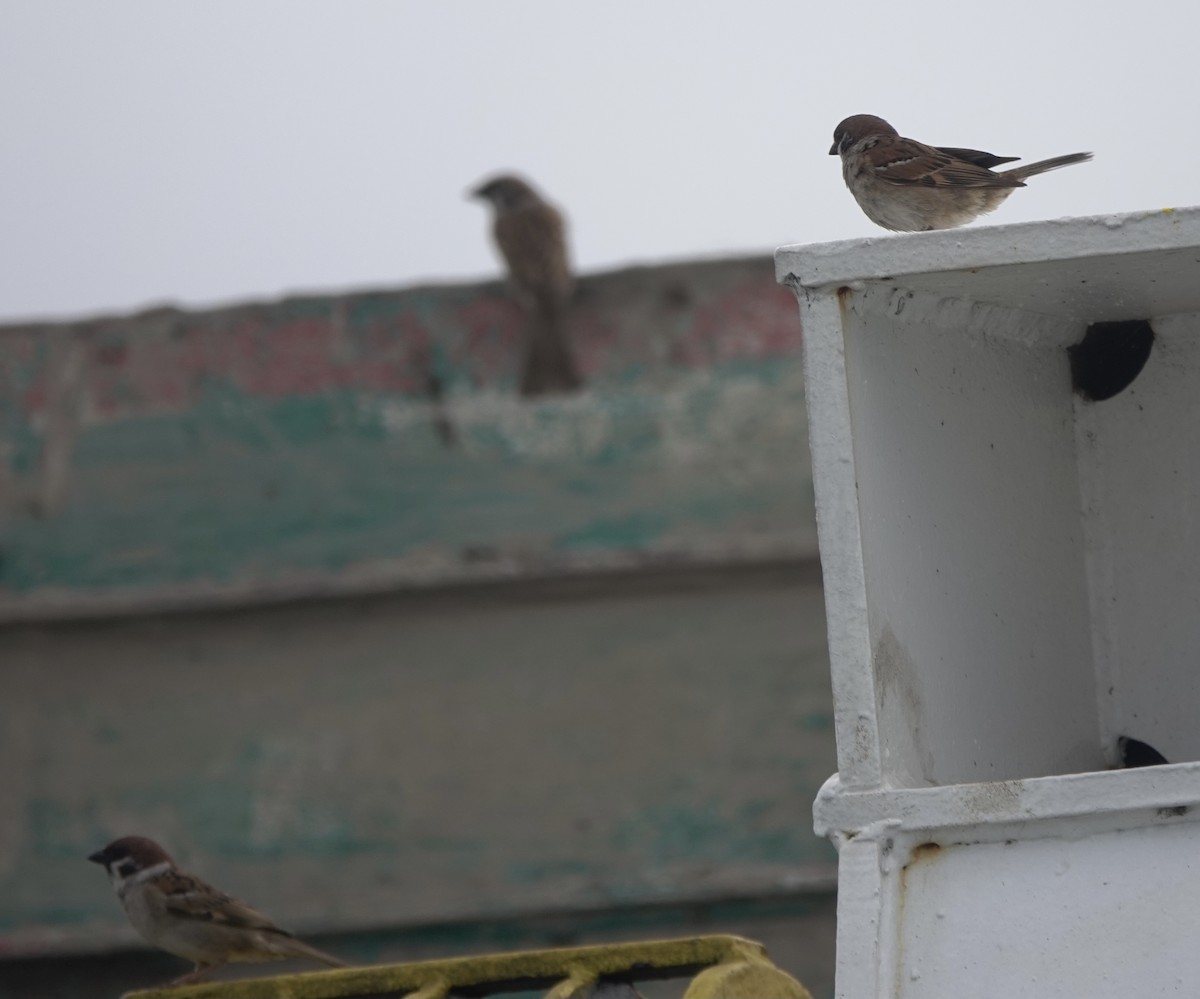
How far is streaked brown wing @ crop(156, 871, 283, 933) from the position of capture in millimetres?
4906

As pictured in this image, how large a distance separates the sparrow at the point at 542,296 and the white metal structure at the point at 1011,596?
4.45 metres

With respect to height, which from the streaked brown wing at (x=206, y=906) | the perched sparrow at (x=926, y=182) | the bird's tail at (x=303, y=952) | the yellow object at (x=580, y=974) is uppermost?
the perched sparrow at (x=926, y=182)

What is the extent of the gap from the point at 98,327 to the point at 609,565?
238 cm

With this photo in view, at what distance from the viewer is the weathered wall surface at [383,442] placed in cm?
752

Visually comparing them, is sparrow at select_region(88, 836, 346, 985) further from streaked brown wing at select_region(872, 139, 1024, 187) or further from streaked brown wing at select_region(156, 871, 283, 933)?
streaked brown wing at select_region(872, 139, 1024, 187)

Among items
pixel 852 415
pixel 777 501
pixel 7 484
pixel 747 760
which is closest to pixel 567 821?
pixel 747 760

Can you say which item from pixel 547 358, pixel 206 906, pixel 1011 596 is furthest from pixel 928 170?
pixel 547 358

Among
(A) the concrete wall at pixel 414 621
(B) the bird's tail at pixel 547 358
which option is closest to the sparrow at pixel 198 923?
(A) the concrete wall at pixel 414 621

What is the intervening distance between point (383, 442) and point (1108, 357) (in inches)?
188

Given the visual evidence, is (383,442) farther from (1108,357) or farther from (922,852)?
(922,852)

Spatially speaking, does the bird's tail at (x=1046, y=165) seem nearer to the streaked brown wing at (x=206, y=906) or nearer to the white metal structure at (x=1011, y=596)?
the white metal structure at (x=1011, y=596)

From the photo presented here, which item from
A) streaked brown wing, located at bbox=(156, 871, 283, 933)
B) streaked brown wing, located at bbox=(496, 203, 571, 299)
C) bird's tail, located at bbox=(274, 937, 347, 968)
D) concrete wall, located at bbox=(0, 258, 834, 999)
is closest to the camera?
bird's tail, located at bbox=(274, 937, 347, 968)

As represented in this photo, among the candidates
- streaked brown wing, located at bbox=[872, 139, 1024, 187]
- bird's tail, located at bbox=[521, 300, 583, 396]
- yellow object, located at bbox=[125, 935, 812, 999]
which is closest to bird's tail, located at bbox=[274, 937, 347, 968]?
yellow object, located at bbox=[125, 935, 812, 999]

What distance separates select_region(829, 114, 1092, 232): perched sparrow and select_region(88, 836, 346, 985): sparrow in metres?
2.49
